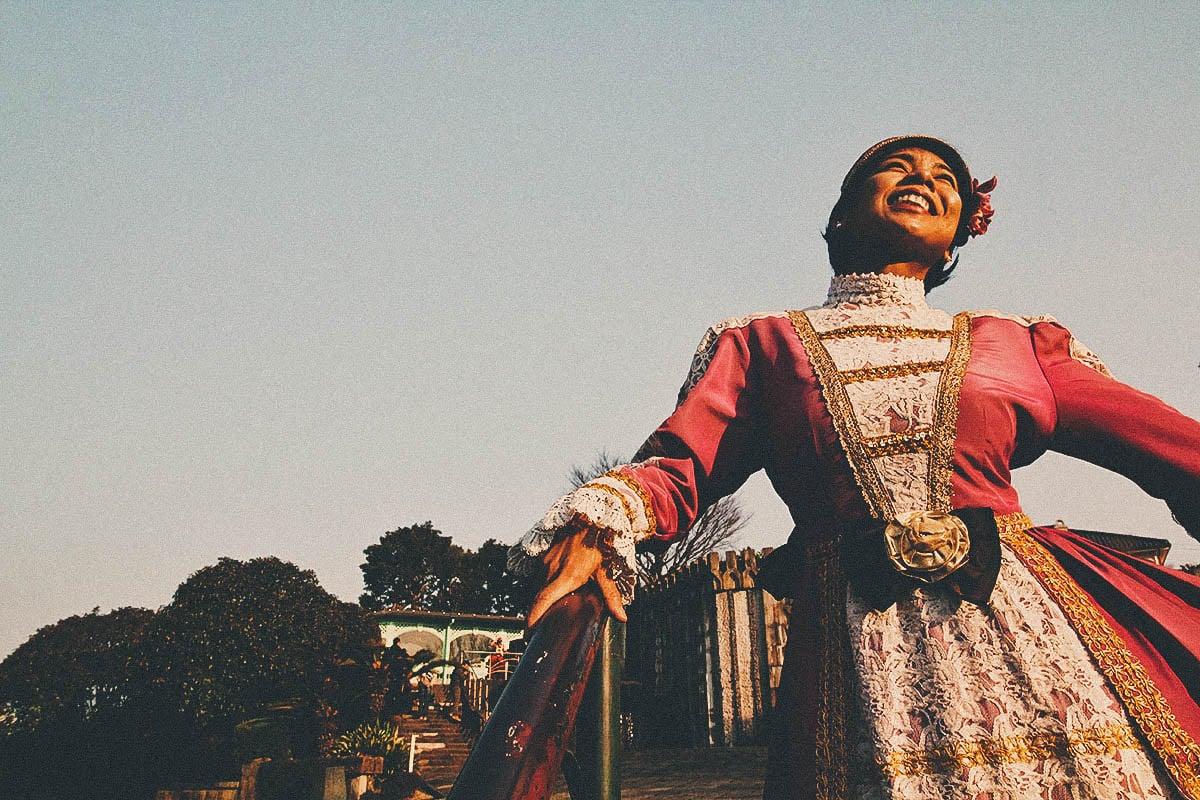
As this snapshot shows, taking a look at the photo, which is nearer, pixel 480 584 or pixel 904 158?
pixel 904 158

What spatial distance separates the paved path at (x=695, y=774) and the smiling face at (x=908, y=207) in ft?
24.7

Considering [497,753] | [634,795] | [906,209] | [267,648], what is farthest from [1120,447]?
[267,648]

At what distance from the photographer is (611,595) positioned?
124cm

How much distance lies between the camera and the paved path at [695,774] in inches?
368

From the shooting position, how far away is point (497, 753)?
81 centimetres

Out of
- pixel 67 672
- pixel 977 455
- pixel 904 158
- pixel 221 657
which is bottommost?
pixel 67 672

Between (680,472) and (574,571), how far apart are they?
0.43 metres

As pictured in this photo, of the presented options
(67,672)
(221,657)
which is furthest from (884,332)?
(67,672)

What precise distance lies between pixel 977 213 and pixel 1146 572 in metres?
1.13

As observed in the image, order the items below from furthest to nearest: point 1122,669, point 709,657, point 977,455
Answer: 1. point 709,657
2. point 977,455
3. point 1122,669

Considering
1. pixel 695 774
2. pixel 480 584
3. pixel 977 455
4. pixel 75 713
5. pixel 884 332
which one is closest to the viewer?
pixel 977 455

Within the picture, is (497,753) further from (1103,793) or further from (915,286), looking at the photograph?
(915,286)

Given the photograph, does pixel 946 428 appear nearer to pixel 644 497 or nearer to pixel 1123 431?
pixel 1123 431
